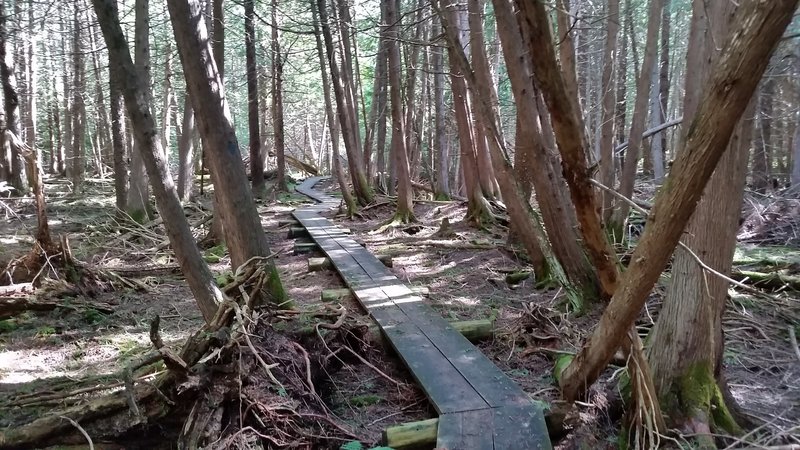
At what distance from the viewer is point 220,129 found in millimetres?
5352

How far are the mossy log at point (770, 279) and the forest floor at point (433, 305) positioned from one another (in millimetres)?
148

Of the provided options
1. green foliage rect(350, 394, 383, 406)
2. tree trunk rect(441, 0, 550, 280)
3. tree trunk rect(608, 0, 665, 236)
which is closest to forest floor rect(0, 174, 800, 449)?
green foliage rect(350, 394, 383, 406)

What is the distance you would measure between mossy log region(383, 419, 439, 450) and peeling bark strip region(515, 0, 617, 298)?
1.61m

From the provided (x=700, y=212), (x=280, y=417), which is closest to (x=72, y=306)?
(x=280, y=417)

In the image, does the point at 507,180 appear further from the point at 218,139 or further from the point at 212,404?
the point at 212,404

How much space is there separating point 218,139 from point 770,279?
270 inches

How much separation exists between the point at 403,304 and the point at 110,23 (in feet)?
13.2

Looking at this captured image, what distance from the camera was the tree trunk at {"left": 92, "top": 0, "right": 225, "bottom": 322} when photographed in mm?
4730

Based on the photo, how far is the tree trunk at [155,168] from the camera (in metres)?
4.73

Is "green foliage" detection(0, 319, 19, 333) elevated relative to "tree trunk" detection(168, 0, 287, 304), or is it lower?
lower

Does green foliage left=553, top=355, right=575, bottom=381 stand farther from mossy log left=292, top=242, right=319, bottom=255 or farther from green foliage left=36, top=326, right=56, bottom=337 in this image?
mossy log left=292, top=242, right=319, bottom=255

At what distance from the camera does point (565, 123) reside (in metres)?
2.61

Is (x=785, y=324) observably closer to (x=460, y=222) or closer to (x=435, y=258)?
(x=435, y=258)

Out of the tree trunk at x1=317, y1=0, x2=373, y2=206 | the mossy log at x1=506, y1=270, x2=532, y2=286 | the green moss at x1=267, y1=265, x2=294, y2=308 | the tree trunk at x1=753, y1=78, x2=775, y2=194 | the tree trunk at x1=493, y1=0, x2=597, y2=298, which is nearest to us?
the green moss at x1=267, y1=265, x2=294, y2=308
